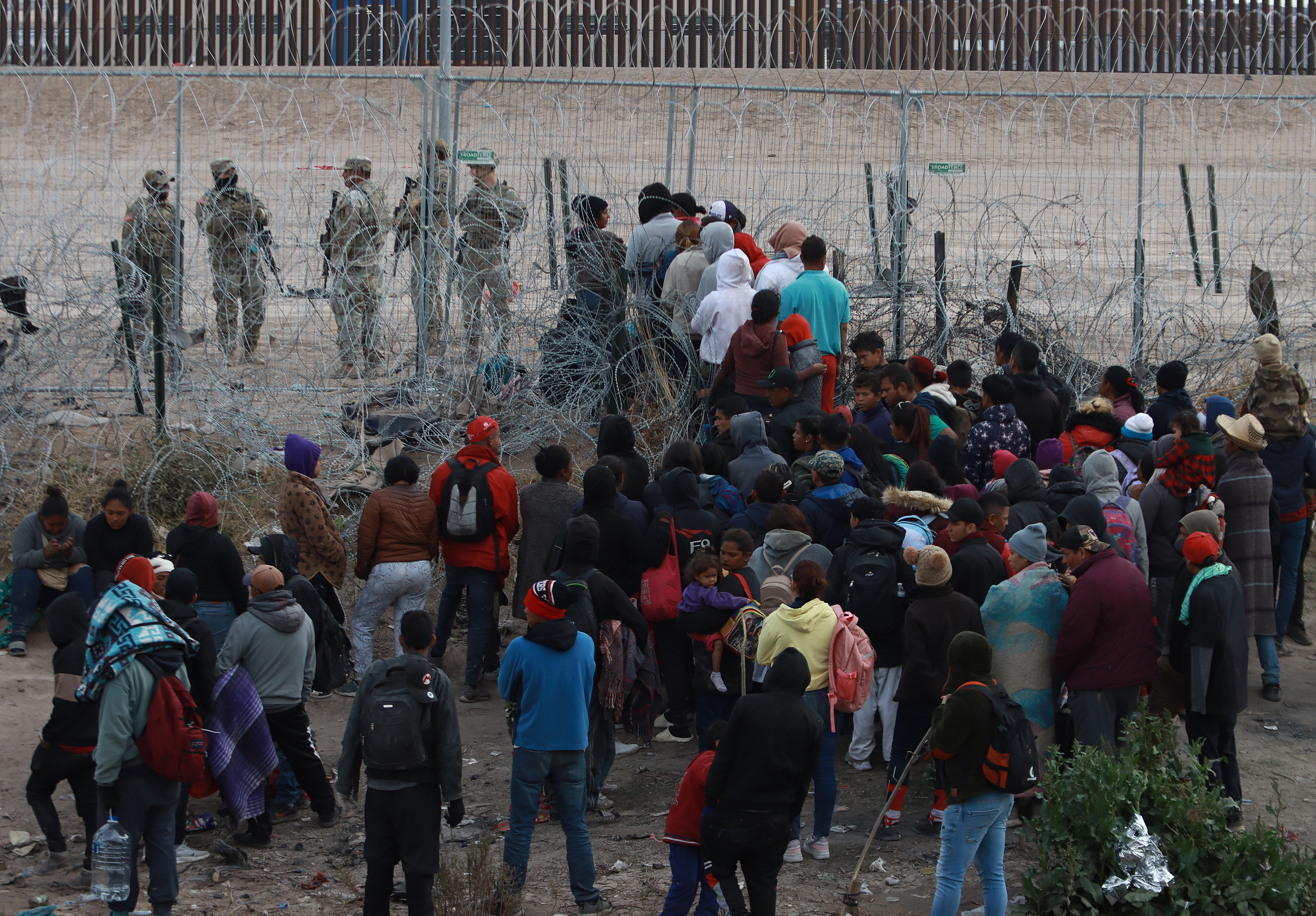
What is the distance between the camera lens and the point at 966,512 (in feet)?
19.5

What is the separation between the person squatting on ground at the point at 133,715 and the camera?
4.72 meters

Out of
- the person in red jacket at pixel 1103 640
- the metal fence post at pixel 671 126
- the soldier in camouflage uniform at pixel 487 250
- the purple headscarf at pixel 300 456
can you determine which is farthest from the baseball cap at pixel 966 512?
the metal fence post at pixel 671 126

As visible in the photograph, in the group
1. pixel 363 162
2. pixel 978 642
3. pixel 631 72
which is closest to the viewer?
pixel 978 642

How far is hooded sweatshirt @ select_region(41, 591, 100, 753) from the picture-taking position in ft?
17.3

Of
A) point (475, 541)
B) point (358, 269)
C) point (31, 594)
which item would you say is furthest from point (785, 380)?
point (31, 594)

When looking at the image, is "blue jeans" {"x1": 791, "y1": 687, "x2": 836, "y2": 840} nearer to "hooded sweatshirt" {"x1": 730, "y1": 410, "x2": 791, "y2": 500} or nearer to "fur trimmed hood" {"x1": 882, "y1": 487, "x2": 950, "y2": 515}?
"fur trimmed hood" {"x1": 882, "y1": 487, "x2": 950, "y2": 515}

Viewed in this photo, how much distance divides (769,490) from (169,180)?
553cm

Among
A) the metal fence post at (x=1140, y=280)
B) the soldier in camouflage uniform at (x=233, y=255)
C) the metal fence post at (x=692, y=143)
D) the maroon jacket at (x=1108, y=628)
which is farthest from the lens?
the metal fence post at (x=692, y=143)

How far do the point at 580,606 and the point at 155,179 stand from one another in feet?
18.2

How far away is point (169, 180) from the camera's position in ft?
30.7

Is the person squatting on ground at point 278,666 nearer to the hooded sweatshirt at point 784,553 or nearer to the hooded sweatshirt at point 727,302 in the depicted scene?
the hooded sweatshirt at point 784,553

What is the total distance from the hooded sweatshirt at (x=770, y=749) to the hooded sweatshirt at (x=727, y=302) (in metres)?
4.25

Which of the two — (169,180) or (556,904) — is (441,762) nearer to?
(556,904)

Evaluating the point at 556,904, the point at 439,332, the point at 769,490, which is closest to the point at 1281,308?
the point at 769,490
